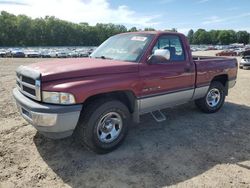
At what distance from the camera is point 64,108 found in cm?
377

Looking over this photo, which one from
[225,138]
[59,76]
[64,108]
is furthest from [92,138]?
[225,138]

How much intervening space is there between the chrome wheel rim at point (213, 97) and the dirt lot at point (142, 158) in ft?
2.71

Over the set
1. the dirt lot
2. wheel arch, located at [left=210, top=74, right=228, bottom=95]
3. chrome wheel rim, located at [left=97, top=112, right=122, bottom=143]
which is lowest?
the dirt lot

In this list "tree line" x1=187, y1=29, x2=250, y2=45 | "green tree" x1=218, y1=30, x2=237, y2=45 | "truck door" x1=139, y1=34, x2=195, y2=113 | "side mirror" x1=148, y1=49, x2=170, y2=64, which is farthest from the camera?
"green tree" x1=218, y1=30, x2=237, y2=45

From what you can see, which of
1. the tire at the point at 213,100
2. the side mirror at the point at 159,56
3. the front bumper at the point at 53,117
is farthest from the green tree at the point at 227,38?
the front bumper at the point at 53,117

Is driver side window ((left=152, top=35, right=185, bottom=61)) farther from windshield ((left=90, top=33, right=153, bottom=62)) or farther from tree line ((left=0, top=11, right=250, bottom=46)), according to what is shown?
tree line ((left=0, top=11, right=250, bottom=46))

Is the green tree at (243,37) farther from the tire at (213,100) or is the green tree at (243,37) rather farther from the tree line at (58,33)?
the tire at (213,100)

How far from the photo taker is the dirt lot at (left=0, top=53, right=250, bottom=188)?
3.71 meters

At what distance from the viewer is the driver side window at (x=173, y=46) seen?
209 inches

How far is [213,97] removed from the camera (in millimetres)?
6859

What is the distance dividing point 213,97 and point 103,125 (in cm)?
362

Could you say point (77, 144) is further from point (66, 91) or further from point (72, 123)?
point (66, 91)

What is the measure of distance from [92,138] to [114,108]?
597mm

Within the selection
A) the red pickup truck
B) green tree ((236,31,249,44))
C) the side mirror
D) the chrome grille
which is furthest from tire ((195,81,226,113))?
green tree ((236,31,249,44))
